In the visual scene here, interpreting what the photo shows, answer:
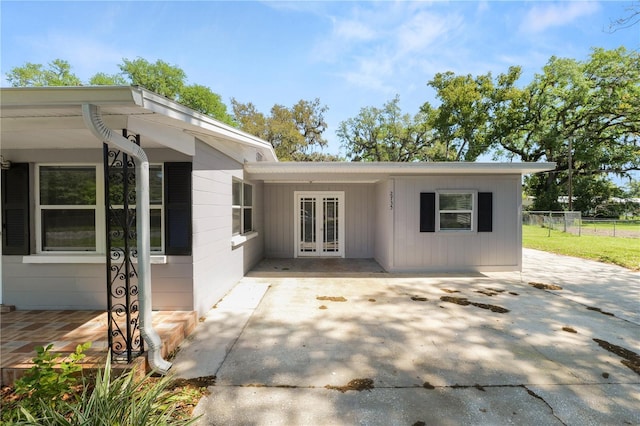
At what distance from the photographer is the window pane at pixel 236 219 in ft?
19.5

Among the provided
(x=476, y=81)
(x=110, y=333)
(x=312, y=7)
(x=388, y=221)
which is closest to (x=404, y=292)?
(x=388, y=221)

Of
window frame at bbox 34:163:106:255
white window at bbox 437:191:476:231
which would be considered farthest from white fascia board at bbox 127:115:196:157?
white window at bbox 437:191:476:231

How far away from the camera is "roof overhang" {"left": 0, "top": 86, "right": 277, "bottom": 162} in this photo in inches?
78.7

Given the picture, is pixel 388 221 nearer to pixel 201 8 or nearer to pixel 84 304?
pixel 84 304

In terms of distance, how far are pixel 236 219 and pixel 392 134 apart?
877 inches

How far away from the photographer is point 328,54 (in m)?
10.3

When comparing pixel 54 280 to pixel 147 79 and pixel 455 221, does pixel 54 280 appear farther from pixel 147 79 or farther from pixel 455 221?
pixel 147 79

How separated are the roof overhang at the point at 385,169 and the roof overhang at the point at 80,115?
2.74 m

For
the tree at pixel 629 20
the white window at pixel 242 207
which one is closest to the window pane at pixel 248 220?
the white window at pixel 242 207

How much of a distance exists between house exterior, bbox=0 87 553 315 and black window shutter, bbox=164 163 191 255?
0.04 feet

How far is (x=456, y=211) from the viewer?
6.84 meters

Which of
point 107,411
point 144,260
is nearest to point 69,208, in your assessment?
point 144,260

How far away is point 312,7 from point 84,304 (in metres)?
7.47

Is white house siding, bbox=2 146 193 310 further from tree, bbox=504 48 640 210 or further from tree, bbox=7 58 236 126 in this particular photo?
tree, bbox=504 48 640 210
